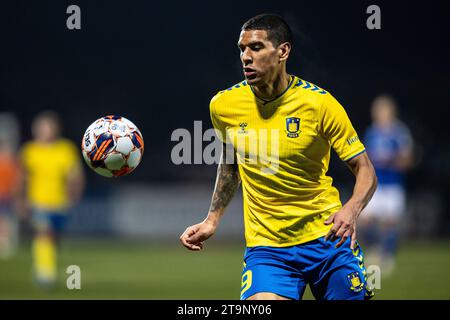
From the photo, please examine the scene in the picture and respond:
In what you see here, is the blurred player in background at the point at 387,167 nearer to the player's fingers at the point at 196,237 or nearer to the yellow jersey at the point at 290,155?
the yellow jersey at the point at 290,155

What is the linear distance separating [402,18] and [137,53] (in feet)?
19.5

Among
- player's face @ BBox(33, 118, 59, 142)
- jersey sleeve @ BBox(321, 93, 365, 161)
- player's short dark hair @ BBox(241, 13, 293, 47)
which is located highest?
player's face @ BBox(33, 118, 59, 142)

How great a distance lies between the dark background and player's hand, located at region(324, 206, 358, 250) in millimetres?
10107

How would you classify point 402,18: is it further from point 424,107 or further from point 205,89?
point 205,89

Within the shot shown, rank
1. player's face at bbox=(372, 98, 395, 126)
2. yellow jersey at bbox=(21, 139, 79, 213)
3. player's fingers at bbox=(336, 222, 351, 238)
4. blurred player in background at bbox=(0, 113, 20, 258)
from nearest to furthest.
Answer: player's fingers at bbox=(336, 222, 351, 238)
yellow jersey at bbox=(21, 139, 79, 213)
player's face at bbox=(372, 98, 395, 126)
blurred player in background at bbox=(0, 113, 20, 258)

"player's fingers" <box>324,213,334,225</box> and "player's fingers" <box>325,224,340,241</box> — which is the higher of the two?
"player's fingers" <box>324,213,334,225</box>

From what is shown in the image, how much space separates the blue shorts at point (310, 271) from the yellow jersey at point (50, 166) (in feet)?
21.9

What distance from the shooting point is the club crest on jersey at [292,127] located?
510 cm

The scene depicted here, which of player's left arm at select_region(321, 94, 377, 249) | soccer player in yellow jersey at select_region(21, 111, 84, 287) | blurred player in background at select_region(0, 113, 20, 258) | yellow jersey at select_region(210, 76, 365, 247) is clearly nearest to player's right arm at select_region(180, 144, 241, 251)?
yellow jersey at select_region(210, 76, 365, 247)

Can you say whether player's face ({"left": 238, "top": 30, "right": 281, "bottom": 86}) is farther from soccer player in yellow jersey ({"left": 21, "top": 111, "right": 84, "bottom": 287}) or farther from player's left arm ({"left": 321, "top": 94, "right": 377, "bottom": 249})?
soccer player in yellow jersey ({"left": 21, "top": 111, "right": 84, "bottom": 287})

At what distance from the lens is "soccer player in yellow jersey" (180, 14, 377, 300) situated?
5008 mm

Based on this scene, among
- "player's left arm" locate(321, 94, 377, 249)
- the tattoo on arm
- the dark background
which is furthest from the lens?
the dark background

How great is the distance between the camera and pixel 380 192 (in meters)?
12.4

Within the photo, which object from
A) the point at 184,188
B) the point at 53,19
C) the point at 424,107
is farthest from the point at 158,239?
the point at 424,107
